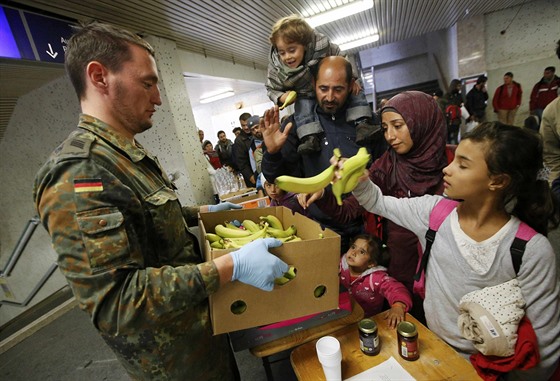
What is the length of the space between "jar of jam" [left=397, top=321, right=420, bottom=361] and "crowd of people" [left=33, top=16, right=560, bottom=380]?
22 cm

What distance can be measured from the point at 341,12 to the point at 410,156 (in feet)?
15.6

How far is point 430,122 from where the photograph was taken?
4.74ft

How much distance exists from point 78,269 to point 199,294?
355 millimetres

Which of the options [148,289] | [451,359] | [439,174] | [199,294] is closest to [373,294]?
[451,359]

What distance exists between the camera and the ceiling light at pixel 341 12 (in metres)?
4.82

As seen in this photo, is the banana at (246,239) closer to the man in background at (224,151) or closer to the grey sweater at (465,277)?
the grey sweater at (465,277)

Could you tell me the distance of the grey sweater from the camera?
3.22 feet

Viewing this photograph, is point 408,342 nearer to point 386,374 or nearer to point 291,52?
point 386,374

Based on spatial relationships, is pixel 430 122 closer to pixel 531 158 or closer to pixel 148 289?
pixel 531 158

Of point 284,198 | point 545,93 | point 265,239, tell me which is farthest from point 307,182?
point 545,93

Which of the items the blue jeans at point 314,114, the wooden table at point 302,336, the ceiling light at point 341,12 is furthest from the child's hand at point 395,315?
the ceiling light at point 341,12

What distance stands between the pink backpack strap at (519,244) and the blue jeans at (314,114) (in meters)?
1.00

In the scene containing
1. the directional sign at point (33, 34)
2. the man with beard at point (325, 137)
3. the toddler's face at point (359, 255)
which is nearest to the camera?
the man with beard at point (325, 137)

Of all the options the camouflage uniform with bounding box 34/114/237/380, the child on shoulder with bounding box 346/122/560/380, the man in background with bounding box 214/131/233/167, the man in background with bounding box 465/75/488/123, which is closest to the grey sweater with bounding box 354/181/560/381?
the child on shoulder with bounding box 346/122/560/380
